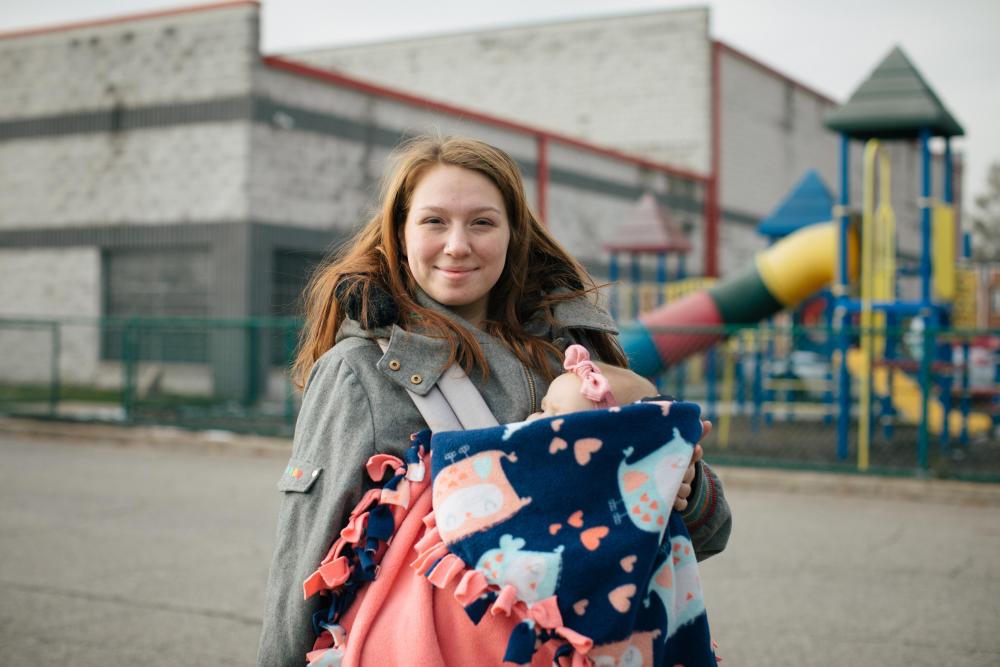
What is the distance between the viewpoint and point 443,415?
2086 mm

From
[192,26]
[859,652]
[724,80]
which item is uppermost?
[724,80]

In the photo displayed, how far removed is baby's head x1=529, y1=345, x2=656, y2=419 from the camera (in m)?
1.96

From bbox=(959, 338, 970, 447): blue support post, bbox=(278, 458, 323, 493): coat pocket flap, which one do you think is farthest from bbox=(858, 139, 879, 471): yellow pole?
bbox=(278, 458, 323, 493): coat pocket flap

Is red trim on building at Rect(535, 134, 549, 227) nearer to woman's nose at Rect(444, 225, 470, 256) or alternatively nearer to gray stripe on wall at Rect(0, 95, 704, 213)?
Answer: gray stripe on wall at Rect(0, 95, 704, 213)

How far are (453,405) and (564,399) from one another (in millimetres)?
249

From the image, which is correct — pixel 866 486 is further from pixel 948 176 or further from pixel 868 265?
pixel 948 176

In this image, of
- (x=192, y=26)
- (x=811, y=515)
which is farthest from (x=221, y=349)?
(x=811, y=515)

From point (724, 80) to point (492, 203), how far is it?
92.9 feet

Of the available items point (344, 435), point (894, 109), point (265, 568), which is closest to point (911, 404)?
point (894, 109)

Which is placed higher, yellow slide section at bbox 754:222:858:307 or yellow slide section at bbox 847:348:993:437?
yellow slide section at bbox 754:222:858:307

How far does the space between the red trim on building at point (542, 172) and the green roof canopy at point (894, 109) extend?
12012 millimetres

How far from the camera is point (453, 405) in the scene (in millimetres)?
2105

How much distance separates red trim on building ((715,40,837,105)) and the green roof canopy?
17.3 m

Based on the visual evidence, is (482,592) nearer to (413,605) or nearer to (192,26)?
(413,605)
